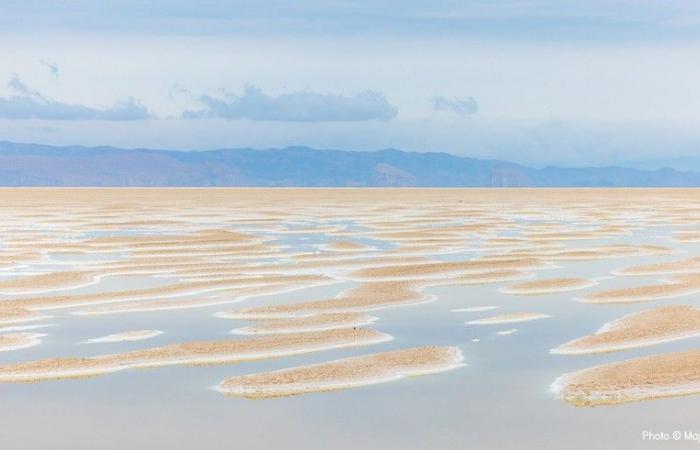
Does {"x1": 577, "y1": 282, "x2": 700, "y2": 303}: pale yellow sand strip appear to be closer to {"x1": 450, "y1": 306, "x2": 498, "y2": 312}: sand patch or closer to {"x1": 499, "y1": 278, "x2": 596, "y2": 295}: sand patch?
{"x1": 499, "y1": 278, "x2": 596, "y2": 295}: sand patch

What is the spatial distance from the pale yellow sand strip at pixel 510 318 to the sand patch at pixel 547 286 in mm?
2888

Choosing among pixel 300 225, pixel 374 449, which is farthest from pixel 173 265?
pixel 300 225

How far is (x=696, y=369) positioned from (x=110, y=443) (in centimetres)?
655

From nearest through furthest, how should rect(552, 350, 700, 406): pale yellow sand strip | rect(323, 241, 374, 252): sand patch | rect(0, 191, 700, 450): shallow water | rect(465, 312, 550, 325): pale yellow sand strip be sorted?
rect(0, 191, 700, 450): shallow water → rect(552, 350, 700, 406): pale yellow sand strip → rect(465, 312, 550, 325): pale yellow sand strip → rect(323, 241, 374, 252): sand patch

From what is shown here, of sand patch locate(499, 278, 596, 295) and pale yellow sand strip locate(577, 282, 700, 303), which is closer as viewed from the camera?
pale yellow sand strip locate(577, 282, 700, 303)

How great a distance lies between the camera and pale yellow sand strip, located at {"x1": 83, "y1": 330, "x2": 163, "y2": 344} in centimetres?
1568

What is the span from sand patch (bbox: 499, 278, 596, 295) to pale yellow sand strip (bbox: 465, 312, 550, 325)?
289 cm

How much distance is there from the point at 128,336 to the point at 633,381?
23.3 feet

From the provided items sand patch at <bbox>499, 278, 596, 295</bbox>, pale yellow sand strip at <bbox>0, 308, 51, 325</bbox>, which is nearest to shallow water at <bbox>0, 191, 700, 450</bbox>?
pale yellow sand strip at <bbox>0, 308, 51, 325</bbox>

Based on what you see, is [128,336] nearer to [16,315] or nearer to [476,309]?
[16,315]

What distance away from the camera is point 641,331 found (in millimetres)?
15844

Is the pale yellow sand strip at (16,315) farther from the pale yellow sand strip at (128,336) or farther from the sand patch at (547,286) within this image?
the sand patch at (547,286)

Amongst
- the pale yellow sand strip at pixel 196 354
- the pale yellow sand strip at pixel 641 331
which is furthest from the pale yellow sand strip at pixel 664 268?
the pale yellow sand strip at pixel 196 354

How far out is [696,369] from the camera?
12922 millimetres
